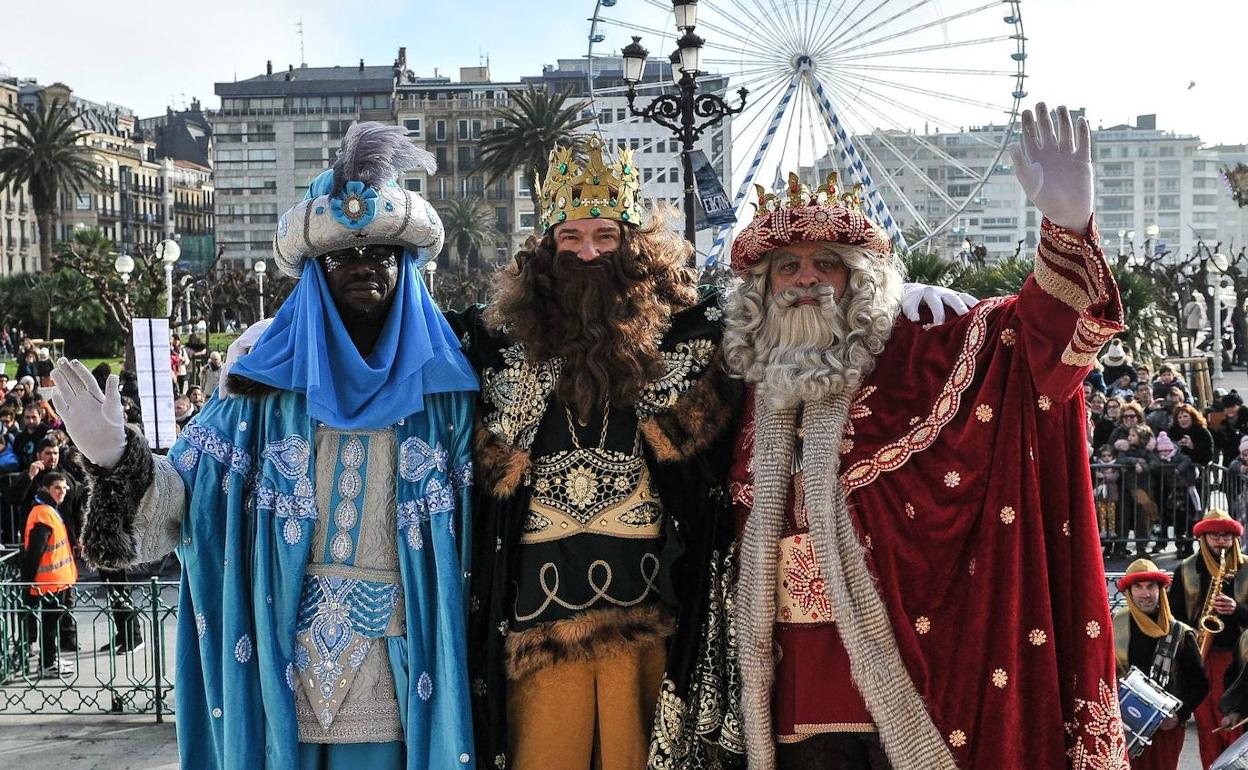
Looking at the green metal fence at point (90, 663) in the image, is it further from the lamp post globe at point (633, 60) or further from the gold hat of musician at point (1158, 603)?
the lamp post globe at point (633, 60)

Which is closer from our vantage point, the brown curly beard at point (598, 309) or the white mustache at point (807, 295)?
the white mustache at point (807, 295)

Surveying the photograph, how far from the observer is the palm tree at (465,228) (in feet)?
232

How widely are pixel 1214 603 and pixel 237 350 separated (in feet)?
15.0

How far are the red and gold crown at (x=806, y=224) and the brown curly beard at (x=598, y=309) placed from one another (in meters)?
0.27

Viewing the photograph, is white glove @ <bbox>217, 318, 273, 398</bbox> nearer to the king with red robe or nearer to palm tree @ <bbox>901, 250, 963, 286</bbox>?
the king with red robe

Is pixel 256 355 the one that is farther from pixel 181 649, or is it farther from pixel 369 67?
pixel 369 67

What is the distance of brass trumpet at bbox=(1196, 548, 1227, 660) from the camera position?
20.7 ft

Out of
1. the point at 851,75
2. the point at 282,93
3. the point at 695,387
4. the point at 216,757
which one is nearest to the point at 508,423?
the point at 695,387

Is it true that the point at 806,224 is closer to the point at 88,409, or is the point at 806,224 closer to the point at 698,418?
the point at 698,418

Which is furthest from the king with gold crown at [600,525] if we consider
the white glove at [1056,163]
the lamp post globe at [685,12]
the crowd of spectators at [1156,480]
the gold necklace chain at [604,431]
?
the crowd of spectators at [1156,480]

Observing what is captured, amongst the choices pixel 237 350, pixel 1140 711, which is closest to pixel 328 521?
pixel 237 350

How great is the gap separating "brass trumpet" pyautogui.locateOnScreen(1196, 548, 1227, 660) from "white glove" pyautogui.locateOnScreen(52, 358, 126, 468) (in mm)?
4824

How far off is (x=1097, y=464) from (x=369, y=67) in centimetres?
8722

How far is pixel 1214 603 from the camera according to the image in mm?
6332
